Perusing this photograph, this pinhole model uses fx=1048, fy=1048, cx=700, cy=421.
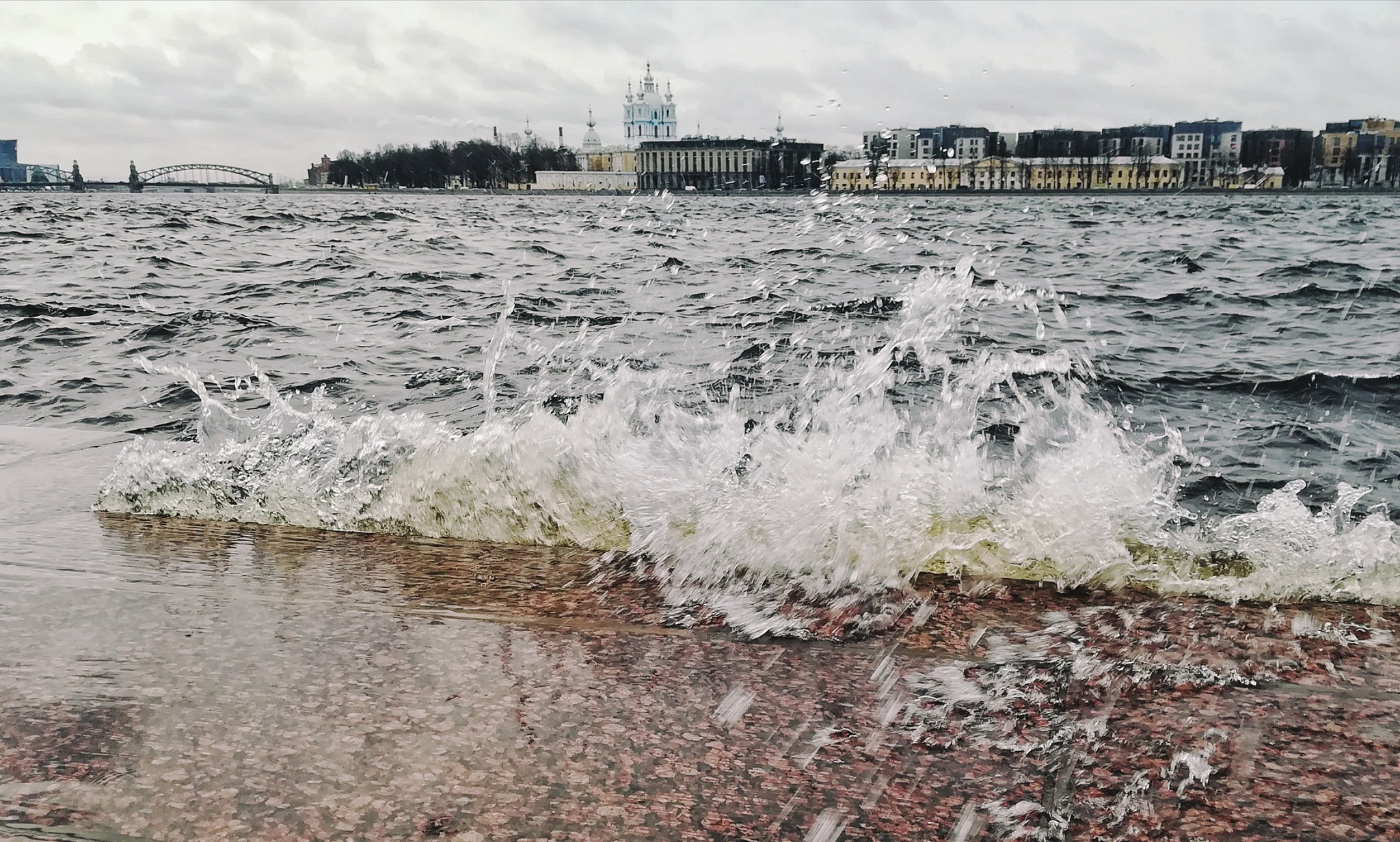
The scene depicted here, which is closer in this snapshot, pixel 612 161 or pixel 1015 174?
pixel 1015 174

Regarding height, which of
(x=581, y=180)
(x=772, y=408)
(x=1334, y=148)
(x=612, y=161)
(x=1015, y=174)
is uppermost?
(x=612, y=161)

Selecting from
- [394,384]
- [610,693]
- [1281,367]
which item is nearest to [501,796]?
[610,693]

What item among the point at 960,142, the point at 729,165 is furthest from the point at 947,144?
the point at 729,165

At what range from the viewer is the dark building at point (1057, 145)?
101438 mm

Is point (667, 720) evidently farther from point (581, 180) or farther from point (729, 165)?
point (581, 180)

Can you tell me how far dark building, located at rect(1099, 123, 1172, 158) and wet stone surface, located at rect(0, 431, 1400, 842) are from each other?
11179 cm

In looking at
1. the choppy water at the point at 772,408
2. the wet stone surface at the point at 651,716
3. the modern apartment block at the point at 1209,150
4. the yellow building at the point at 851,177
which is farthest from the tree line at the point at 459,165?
the wet stone surface at the point at 651,716

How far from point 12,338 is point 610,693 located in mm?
9968

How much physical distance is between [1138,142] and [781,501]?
115909 mm

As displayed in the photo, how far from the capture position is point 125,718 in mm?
2307

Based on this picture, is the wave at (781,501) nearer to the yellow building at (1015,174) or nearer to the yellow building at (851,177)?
the yellow building at (1015,174)

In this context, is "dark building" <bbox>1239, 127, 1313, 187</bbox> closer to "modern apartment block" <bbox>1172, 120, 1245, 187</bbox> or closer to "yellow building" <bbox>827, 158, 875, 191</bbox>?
"modern apartment block" <bbox>1172, 120, 1245, 187</bbox>

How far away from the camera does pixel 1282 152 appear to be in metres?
101

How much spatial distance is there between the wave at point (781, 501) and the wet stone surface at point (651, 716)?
0.77 ft
